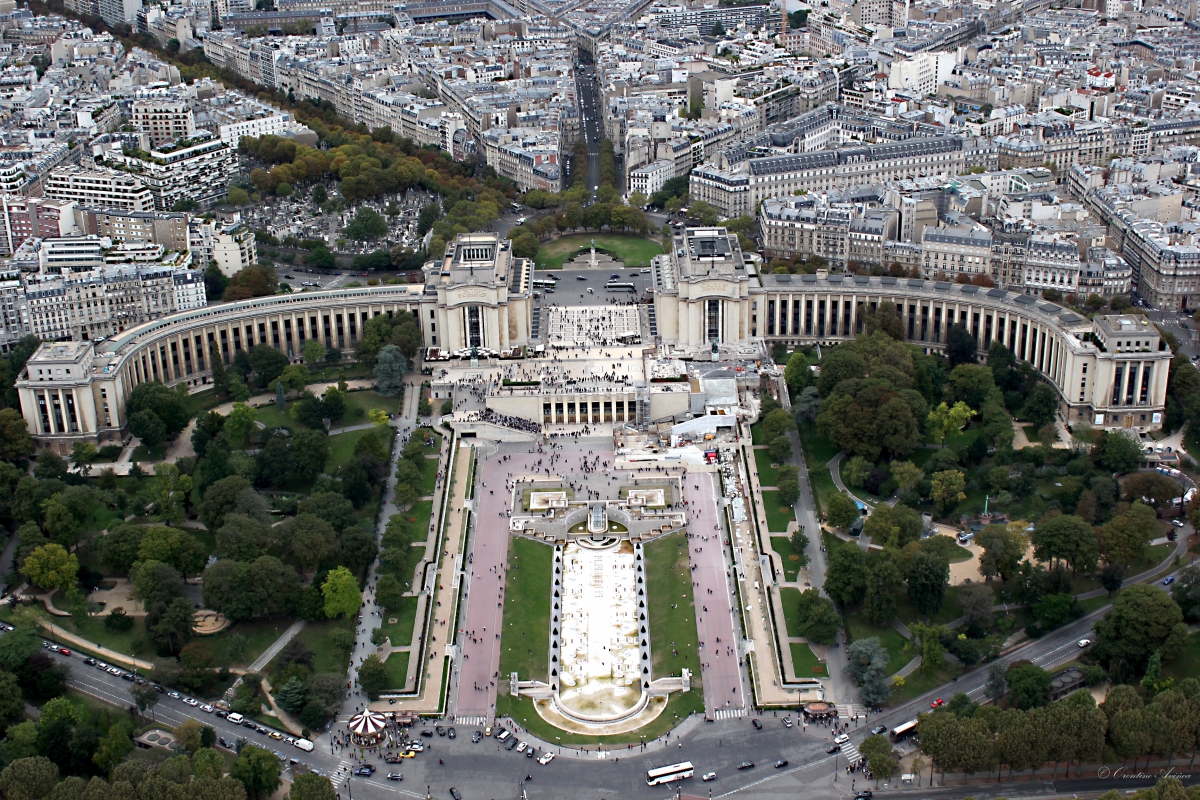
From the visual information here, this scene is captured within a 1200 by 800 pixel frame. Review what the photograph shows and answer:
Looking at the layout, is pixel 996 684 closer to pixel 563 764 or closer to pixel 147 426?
pixel 563 764

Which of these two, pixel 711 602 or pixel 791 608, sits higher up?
pixel 711 602

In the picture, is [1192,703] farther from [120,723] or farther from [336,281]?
[336,281]

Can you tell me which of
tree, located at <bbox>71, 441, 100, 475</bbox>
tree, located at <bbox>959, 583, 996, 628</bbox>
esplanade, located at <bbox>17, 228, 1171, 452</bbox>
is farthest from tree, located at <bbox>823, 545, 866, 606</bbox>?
tree, located at <bbox>71, 441, 100, 475</bbox>

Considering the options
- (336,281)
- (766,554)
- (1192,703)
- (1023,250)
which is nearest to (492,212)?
(336,281)

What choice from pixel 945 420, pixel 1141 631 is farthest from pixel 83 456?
pixel 1141 631

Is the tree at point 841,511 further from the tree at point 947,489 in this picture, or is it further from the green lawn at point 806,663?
the green lawn at point 806,663

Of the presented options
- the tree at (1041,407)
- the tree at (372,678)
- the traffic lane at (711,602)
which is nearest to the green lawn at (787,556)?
the traffic lane at (711,602)
